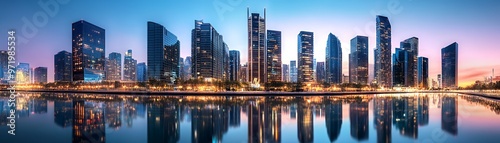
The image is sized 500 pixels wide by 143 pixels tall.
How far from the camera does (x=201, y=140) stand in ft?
48.0

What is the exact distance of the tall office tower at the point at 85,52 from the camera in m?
175

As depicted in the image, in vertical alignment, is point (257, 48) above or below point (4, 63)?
above

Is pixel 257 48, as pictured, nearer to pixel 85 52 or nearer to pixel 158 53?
pixel 158 53

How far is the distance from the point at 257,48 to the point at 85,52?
10397cm

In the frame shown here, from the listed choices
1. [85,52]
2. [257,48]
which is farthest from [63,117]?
[85,52]

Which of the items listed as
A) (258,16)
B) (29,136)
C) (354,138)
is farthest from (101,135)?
(258,16)

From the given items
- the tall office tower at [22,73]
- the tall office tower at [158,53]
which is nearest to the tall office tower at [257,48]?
the tall office tower at [158,53]

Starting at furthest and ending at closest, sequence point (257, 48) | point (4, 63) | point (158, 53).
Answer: point (257, 48), point (158, 53), point (4, 63)

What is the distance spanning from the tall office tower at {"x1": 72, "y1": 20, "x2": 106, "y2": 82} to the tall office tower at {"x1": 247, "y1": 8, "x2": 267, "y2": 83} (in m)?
93.9

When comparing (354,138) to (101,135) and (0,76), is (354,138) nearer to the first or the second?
(101,135)

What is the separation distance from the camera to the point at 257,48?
19475 centimetres

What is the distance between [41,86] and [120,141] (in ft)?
596

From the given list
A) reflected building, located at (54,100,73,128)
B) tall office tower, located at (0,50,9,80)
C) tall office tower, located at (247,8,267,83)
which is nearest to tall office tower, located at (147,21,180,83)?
tall office tower, located at (247,8,267,83)

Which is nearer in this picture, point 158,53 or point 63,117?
point 63,117
